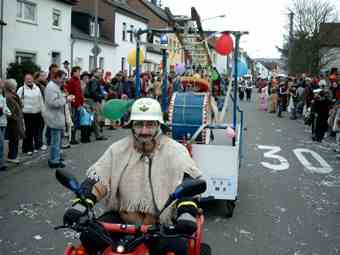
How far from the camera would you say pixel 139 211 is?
11.9ft

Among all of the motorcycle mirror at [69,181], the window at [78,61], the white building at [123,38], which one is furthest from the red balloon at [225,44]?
the white building at [123,38]

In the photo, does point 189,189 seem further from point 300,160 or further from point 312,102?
point 312,102

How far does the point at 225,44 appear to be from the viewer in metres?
7.03

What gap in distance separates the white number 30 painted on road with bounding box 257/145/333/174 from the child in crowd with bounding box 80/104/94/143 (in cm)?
448

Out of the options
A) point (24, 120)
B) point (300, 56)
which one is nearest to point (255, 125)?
point (24, 120)

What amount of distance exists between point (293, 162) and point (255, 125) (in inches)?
351

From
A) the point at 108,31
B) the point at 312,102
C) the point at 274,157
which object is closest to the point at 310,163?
the point at 274,157

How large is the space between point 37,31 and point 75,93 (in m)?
15.2

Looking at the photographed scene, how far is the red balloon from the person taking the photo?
702 cm

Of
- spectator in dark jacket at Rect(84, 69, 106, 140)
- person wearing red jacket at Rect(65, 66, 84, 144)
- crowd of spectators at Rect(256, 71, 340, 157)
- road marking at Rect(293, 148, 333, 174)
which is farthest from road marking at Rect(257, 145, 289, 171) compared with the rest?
person wearing red jacket at Rect(65, 66, 84, 144)

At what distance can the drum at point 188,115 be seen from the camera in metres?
7.30

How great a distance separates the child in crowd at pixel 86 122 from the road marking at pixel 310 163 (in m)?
5.27

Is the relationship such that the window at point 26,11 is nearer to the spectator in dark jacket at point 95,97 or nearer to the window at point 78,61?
the window at point 78,61

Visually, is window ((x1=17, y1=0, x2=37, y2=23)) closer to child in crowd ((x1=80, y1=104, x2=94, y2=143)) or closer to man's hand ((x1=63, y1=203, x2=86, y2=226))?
child in crowd ((x1=80, y1=104, x2=94, y2=143))
